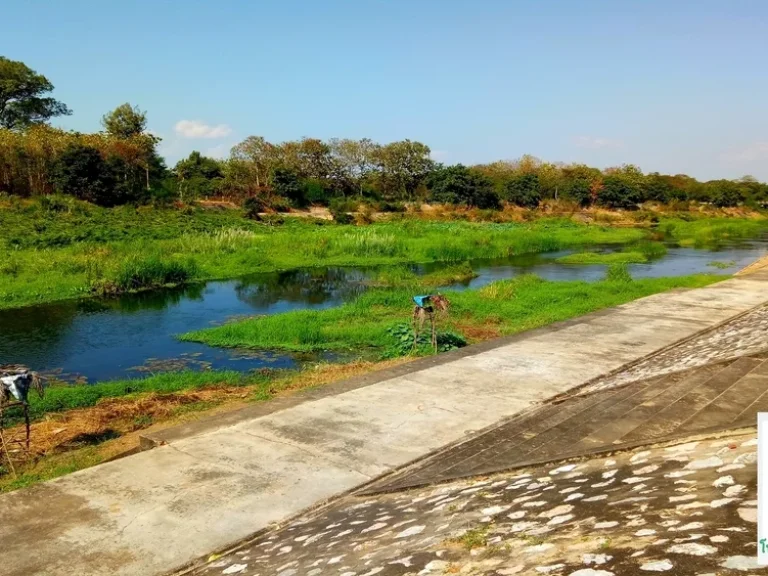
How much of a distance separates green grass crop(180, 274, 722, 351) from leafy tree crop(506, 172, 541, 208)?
42201mm

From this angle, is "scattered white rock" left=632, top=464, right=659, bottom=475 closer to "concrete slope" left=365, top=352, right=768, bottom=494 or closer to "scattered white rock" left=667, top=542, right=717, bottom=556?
"concrete slope" left=365, top=352, right=768, bottom=494

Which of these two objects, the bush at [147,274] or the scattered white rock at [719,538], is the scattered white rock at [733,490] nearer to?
the scattered white rock at [719,538]

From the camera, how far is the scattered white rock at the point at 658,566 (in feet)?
7.90

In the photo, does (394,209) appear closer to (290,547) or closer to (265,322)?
(265,322)

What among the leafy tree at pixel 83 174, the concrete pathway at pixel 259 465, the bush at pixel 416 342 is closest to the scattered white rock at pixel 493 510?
the concrete pathway at pixel 259 465

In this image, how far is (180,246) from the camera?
26.9 meters

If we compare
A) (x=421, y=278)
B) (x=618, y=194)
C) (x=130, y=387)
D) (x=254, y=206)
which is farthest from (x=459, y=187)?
(x=130, y=387)

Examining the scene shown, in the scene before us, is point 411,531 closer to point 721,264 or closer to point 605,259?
point 605,259

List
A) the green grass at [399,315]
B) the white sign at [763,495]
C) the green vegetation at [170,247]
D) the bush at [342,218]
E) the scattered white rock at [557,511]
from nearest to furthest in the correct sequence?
the white sign at [763,495] < the scattered white rock at [557,511] < the green grass at [399,315] < the green vegetation at [170,247] < the bush at [342,218]

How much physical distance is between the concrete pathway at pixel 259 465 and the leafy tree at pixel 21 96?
163ft

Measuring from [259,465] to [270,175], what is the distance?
43.3m

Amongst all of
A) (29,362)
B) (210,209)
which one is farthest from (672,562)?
(210,209)

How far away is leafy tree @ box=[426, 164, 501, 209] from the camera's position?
5631 centimetres

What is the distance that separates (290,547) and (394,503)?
88 cm
